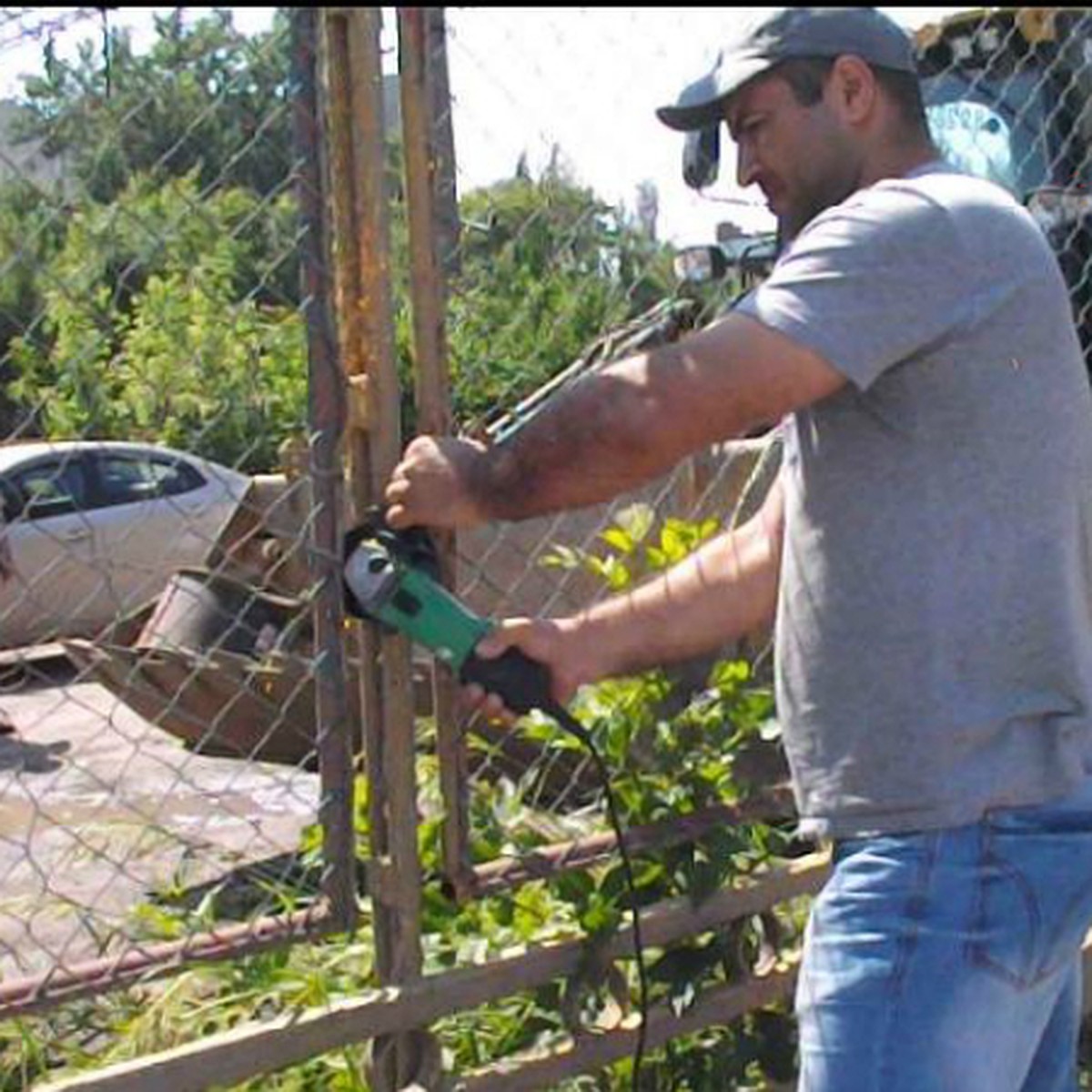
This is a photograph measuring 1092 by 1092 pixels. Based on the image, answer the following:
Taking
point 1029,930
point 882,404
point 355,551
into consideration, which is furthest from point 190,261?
point 1029,930

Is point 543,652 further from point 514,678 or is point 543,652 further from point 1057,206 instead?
point 1057,206

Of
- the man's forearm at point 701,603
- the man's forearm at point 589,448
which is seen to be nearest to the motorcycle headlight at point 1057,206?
the man's forearm at point 701,603

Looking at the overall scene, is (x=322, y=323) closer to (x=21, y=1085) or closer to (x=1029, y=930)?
(x=1029, y=930)

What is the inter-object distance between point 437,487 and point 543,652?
32cm

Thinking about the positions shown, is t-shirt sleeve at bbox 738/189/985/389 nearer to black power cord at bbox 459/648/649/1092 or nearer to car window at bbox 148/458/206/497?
black power cord at bbox 459/648/649/1092

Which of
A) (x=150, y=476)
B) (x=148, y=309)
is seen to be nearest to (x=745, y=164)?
(x=148, y=309)

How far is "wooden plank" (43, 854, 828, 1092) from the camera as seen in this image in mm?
2602

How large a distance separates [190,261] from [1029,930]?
4.56 ft

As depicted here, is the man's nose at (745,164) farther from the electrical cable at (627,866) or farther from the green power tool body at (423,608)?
the electrical cable at (627,866)

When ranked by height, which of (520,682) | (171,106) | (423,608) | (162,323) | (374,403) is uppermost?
(171,106)

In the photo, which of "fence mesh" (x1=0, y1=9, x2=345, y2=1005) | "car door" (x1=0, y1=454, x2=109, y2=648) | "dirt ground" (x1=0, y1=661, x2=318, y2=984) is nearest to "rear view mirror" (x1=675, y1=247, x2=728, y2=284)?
"dirt ground" (x1=0, y1=661, x2=318, y2=984)

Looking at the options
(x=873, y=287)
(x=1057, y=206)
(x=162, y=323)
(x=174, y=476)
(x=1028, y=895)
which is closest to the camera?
(x=873, y=287)

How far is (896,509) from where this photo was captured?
7.73 feet

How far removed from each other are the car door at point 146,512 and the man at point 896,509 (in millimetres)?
1369
